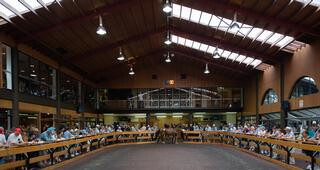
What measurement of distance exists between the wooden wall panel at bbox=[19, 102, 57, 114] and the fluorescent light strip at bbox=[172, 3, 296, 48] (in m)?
10.0

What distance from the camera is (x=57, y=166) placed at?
1409cm

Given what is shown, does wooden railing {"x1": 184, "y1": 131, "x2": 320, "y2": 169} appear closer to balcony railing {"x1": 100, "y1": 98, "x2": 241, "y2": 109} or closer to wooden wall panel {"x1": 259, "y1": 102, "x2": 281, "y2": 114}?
wooden wall panel {"x1": 259, "y1": 102, "x2": 281, "y2": 114}

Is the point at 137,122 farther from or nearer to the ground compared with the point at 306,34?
nearer to the ground

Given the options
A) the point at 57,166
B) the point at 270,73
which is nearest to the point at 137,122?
the point at 270,73

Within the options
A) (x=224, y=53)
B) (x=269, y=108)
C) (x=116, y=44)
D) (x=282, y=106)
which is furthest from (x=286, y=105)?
(x=116, y=44)

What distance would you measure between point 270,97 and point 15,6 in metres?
21.3

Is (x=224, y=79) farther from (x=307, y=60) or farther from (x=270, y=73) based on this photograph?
(x=307, y=60)

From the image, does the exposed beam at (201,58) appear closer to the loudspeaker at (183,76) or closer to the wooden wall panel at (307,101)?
the loudspeaker at (183,76)

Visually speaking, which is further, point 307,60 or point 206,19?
point 206,19

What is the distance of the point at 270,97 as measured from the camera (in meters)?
31.3

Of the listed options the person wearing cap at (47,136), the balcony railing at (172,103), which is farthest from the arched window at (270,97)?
A: the person wearing cap at (47,136)

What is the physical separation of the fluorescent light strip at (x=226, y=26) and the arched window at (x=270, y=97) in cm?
605

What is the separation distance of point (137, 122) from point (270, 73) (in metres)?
17.3

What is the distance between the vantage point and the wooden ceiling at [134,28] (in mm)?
18906
